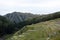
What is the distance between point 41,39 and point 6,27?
79.6 meters

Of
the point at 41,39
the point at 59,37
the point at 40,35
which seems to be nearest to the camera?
the point at 59,37

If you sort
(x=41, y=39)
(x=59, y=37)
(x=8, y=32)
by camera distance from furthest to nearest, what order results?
1. (x=8, y=32)
2. (x=41, y=39)
3. (x=59, y=37)

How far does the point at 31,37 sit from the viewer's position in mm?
56500

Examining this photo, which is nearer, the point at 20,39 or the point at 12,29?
the point at 20,39

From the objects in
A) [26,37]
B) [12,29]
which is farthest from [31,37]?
[12,29]

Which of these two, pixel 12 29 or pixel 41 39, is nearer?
pixel 41 39

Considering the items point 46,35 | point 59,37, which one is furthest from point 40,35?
point 59,37

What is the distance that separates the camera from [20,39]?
5822cm

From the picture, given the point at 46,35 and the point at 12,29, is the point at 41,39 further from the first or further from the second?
the point at 12,29

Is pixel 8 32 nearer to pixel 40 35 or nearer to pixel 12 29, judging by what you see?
pixel 12 29

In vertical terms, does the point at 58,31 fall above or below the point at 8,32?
above

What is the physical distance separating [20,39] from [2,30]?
235ft

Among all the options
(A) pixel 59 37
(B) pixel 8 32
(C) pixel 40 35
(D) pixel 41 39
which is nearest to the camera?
(A) pixel 59 37

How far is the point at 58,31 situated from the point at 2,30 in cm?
7721
